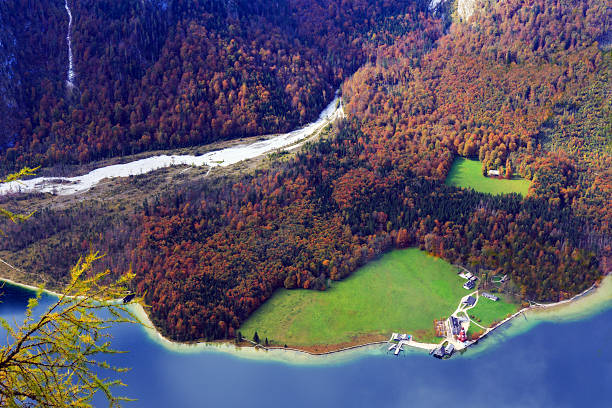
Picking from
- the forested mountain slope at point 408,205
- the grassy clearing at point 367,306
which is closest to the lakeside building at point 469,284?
the grassy clearing at point 367,306

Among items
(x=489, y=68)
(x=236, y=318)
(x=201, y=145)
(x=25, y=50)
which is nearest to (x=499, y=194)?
(x=489, y=68)

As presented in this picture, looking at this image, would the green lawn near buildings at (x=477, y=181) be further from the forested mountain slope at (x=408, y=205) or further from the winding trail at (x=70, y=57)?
the winding trail at (x=70, y=57)

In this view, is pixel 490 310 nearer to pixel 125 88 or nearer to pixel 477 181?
pixel 477 181

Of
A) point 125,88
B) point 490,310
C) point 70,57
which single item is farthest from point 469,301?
point 70,57

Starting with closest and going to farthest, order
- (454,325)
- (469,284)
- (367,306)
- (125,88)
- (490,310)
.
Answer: (454,325), (490,310), (367,306), (469,284), (125,88)

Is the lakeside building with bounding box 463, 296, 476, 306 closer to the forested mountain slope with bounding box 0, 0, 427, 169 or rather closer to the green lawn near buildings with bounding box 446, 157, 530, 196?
the green lawn near buildings with bounding box 446, 157, 530, 196

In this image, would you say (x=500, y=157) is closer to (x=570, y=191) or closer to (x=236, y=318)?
(x=570, y=191)
